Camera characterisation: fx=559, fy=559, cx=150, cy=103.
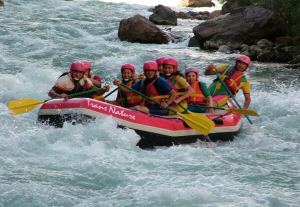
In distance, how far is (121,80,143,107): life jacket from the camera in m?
8.17

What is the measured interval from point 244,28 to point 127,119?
36.0 ft

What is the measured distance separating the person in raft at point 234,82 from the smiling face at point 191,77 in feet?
2.16

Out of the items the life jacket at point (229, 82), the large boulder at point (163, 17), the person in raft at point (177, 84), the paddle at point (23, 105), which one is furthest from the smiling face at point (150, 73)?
the large boulder at point (163, 17)

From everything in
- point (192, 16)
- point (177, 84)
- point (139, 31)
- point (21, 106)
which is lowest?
Answer: point (21, 106)

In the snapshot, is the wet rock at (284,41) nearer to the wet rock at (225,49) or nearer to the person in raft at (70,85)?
the wet rock at (225,49)

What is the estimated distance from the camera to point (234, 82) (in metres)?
9.26

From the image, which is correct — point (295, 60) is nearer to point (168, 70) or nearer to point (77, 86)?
point (168, 70)

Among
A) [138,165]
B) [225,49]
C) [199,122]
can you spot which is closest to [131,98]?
[199,122]

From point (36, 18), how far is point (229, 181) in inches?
629

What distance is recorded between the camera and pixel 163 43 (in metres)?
18.7

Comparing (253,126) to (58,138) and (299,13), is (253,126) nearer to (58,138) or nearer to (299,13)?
(58,138)

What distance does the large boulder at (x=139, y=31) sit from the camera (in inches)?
709

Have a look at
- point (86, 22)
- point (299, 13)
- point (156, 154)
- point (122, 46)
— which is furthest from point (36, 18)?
point (156, 154)

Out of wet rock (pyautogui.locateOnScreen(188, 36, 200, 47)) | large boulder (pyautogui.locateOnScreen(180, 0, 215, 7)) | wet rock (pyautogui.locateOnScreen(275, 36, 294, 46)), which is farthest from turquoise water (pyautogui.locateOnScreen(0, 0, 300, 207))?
large boulder (pyautogui.locateOnScreen(180, 0, 215, 7))
